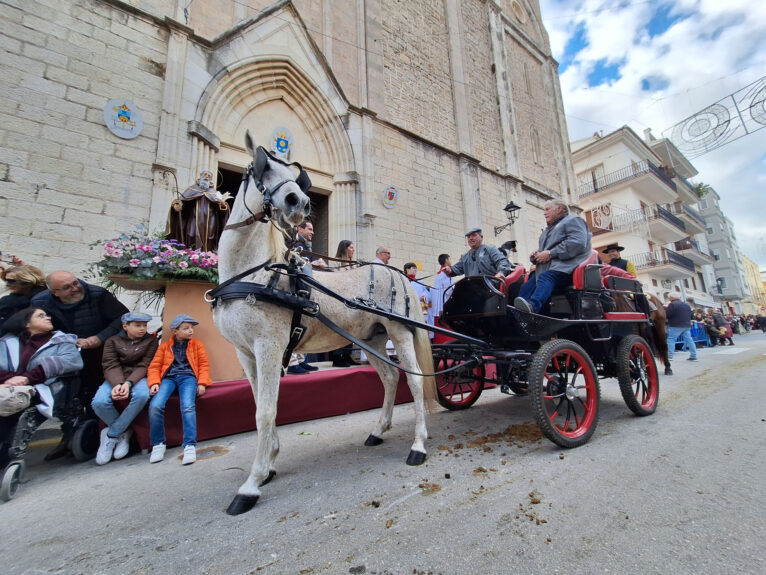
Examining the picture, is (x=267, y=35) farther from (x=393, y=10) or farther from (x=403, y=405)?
(x=403, y=405)

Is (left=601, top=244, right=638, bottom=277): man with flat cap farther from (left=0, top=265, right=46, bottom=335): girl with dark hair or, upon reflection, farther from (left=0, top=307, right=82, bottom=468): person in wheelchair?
(left=0, top=265, right=46, bottom=335): girl with dark hair

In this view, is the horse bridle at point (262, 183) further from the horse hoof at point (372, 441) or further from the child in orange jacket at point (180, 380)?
the horse hoof at point (372, 441)

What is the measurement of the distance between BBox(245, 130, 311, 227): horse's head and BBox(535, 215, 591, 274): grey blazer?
7.44 feet

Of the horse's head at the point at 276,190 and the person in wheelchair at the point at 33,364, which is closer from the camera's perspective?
the horse's head at the point at 276,190

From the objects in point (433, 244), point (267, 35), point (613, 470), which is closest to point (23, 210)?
point (267, 35)

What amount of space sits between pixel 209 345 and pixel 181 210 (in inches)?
65.8

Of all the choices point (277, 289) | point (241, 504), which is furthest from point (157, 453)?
point (277, 289)

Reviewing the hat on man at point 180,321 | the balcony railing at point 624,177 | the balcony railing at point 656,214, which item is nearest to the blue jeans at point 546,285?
the hat on man at point 180,321

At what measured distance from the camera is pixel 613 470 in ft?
6.36

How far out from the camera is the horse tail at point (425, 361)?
2.75 meters

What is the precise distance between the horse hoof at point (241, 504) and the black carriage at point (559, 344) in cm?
173

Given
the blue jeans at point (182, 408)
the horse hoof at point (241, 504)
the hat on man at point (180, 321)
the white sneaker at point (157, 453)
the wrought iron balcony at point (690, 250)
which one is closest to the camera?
the horse hoof at point (241, 504)

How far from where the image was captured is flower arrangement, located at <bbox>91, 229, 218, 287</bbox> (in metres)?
3.04

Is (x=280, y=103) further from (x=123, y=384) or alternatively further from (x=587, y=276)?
(x=587, y=276)
